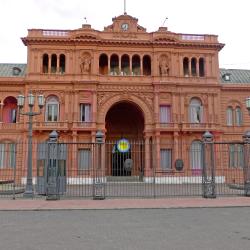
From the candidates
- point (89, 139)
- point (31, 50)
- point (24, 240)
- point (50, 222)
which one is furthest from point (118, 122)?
point (24, 240)

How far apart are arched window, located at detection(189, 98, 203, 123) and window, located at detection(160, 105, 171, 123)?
2.43m

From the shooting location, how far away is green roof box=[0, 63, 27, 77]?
37.7 metres

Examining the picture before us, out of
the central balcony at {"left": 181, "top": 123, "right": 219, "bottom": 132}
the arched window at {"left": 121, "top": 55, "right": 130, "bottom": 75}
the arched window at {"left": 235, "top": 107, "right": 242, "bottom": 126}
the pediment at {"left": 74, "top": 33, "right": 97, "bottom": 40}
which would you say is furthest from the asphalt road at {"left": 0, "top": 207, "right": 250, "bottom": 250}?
the arched window at {"left": 235, "top": 107, "right": 242, "bottom": 126}

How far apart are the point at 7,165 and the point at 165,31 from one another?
22.3m

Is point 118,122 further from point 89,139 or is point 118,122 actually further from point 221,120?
point 221,120

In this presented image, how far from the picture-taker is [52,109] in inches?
1366

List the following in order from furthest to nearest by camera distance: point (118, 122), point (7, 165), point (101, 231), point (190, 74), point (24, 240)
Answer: point (118, 122) < point (190, 74) < point (7, 165) < point (101, 231) < point (24, 240)

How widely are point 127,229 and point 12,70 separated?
3364 cm

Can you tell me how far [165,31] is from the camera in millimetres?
36000

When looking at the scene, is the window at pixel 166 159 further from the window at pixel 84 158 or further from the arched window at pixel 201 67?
the arched window at pixel 201 67

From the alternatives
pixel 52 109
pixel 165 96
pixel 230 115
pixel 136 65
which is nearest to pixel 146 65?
pixel 136 65

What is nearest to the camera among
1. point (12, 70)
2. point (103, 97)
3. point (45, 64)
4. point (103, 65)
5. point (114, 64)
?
point (103, 97)

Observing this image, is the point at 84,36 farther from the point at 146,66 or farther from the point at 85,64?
the point at 146,66

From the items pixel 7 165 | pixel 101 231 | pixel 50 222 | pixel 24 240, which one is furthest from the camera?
pixel 7 165
